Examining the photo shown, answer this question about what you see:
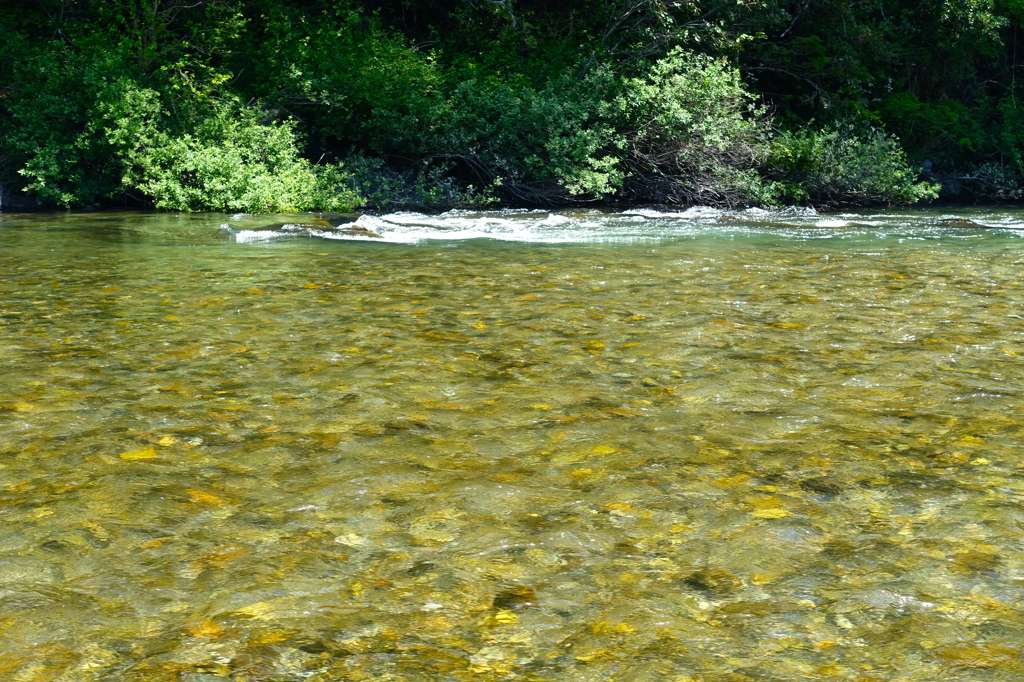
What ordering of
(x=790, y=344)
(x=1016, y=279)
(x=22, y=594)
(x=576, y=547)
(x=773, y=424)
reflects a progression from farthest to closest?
(x=1016, y=279) → (x=790, y=344) → (x=773, y=424) → (x=576, y=547) → (x=22, y=594)

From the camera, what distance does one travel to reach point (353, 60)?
1938 cm

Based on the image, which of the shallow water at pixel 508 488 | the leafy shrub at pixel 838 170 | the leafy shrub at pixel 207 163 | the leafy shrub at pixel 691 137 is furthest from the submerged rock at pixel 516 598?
the leafy shrub at pixel 838 170

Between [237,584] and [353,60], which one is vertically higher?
[353,60]

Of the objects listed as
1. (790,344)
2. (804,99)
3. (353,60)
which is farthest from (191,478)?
(804,99)

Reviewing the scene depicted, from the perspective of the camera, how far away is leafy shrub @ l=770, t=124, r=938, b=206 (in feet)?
64.7

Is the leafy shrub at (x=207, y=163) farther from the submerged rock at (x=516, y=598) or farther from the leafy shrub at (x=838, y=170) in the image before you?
the submerged rock at (x=516, y=598)

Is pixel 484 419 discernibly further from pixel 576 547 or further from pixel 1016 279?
pixel 1016 279

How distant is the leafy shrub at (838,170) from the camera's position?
64.7 ft

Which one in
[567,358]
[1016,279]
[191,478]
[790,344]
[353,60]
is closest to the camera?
[191,478]

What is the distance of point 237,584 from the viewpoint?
256cm

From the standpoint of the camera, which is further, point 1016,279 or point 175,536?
point 1016,279

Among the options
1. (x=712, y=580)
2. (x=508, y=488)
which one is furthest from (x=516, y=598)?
(x=508, y=488)

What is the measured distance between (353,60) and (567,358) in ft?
51.3

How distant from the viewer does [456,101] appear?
19.2m
